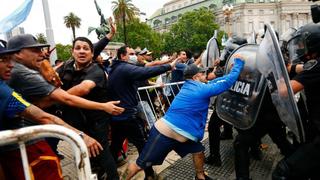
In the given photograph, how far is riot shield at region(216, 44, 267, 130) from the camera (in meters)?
3.25

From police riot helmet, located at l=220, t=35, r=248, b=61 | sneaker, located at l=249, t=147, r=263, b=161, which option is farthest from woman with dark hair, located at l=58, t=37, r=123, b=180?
police riot helmet, located at l=220, t=35, r=248, b=61

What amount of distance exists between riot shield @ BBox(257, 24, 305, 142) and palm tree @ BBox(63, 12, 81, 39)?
55.5 metres

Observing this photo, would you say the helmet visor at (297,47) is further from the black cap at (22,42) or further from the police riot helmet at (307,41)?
the black cap at (22,42)

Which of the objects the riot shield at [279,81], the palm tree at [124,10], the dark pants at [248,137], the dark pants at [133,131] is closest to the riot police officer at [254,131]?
the dark pants at [248,137]

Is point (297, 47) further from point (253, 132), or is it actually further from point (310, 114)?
point (253, 132)

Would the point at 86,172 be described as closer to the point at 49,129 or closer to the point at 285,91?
the point at 49,129

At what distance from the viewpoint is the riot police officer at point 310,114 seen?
2.50 meters

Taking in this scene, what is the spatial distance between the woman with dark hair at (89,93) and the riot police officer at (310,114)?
1.72 meters

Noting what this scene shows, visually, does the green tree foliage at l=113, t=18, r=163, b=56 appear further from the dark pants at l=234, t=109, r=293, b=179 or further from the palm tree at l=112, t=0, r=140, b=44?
the dark pants at l=234, t=109, r=293, b=179

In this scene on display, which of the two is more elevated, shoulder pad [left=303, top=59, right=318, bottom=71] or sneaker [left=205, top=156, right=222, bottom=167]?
shoulder pad [left=303, top=59, right=318, bottom=71]

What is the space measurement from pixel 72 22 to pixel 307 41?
56.8 meters

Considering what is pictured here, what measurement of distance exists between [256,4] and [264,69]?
85.4 metres

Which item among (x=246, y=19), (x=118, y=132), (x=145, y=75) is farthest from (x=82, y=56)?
(x=246, y=19)

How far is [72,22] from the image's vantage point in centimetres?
5534
